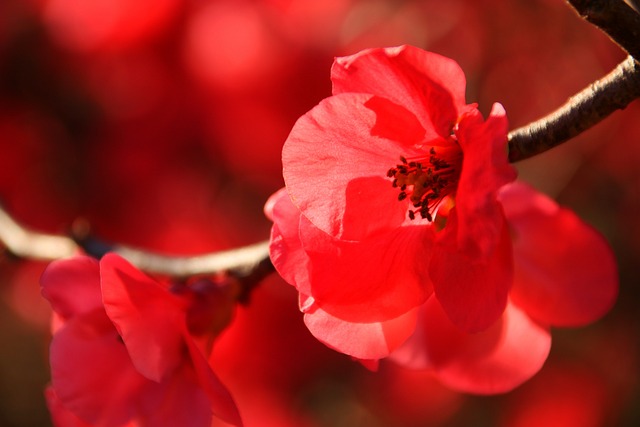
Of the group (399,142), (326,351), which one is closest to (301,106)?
(326,351)

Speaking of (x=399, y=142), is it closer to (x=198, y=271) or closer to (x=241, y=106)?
(x=198, y=271)

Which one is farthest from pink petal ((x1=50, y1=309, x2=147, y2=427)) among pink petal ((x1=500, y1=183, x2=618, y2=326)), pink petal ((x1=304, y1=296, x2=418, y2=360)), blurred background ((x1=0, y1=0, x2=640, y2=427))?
blurred background ((x1=0, y1=0, x2=640, y2=427))

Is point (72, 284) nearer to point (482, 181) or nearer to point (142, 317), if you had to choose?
point (142, 317)

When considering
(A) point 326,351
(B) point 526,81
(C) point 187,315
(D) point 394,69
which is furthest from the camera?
(A) point 326,351

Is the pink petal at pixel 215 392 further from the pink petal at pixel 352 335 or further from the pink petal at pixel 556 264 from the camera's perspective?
the pink petal at pixel 556 264

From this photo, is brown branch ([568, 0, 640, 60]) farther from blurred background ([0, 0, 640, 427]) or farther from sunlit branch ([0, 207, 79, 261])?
blurred background ([0, 0, 640, 427])

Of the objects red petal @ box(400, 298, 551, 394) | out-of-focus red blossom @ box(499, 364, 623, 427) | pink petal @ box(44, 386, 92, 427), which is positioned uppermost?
red petal @ box(400, 298, 551, 394)

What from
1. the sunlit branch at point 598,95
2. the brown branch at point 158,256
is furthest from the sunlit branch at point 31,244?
the sunlit branch at point 598,95
